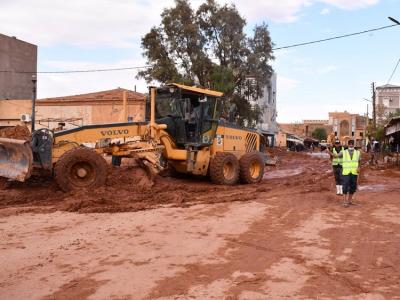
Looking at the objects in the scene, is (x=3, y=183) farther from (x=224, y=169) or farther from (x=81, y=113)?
(x=81, y=113)

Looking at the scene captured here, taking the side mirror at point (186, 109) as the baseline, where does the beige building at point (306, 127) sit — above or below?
above

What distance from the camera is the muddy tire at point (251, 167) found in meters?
17.0

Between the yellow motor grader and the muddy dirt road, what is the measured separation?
0.61m

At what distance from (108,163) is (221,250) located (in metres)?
7.07

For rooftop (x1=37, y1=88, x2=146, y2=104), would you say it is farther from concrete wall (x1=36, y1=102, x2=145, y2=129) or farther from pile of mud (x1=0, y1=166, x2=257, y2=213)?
pile of mud (x1=0, y1=166, x2=257, y2=213)

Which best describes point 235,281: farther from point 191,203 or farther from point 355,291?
point 191,203

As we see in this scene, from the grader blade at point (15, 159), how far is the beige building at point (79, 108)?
72.5ft

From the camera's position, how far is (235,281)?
573 centimetres

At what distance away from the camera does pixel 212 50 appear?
38625mm

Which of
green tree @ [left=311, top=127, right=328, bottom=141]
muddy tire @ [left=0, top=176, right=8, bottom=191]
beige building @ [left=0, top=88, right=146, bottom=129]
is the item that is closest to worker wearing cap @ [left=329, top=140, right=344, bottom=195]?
muddy tire @ [left=0, top=176, right=8, bottom=191]

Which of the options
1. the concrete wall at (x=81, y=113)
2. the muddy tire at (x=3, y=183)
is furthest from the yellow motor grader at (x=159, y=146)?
the concrete wall at (x=81, y=113)

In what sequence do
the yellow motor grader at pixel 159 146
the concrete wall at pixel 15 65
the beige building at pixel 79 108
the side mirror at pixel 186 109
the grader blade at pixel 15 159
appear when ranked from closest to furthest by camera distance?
the grader blade at pixel 15 159
the yellow motor grader at pixel 159 146
the side mirror at pixel 186 109
the beige building at pixel 79 108
the concrete wall at pixel 15 65

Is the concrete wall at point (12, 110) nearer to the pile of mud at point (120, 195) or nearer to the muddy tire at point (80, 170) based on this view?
the pile of mud at point (120, 195)

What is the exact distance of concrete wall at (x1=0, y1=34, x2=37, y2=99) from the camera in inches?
1741
